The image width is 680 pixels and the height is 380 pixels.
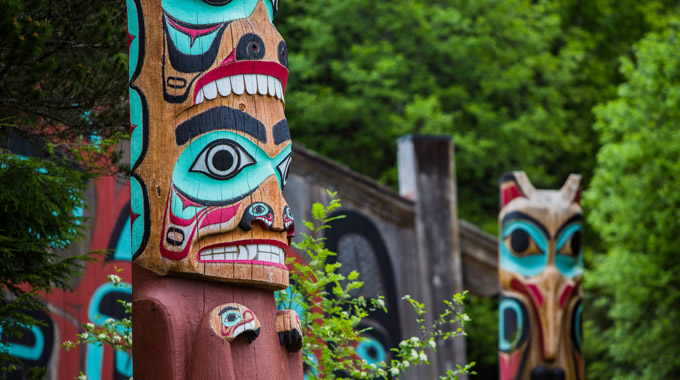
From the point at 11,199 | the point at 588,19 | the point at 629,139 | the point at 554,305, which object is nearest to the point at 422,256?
the point at 554,305

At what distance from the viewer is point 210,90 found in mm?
4965

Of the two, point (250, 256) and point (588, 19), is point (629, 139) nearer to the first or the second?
point (588, 19)

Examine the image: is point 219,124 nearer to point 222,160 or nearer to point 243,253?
point 222,160

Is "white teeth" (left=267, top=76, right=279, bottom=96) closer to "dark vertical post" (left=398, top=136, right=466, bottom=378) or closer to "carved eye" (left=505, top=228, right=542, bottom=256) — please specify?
"dark vertical post" (left=398, top=136, right=466, bottom=378)

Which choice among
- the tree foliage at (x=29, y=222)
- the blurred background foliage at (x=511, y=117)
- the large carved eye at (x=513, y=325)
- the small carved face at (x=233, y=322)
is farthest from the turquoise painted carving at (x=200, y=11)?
the blurred background foliage at (x=511, y=117)

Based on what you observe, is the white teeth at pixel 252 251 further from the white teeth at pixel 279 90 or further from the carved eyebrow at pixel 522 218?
the carved eyebrow at pixel 522 218

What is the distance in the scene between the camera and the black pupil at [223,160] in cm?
488

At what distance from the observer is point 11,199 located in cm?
523

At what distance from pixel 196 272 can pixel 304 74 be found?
42.2ft

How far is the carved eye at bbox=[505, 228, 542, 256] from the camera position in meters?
10.5

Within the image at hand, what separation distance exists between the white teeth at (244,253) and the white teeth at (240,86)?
799 mm

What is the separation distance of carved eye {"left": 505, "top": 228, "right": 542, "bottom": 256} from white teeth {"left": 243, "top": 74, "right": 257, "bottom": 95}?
611 cm

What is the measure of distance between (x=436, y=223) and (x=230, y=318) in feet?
21.5

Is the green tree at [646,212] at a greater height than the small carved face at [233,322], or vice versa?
the green tree at [646,212]
